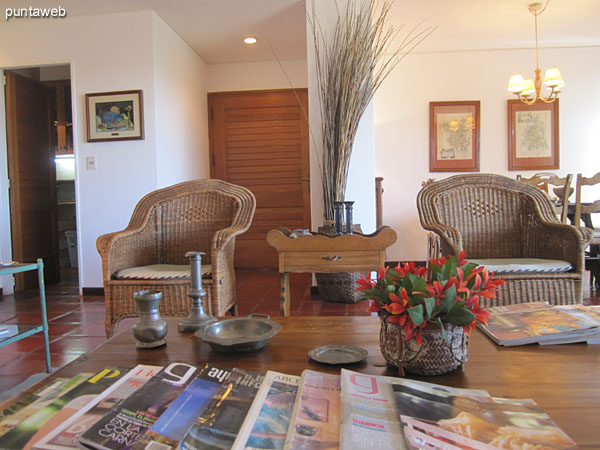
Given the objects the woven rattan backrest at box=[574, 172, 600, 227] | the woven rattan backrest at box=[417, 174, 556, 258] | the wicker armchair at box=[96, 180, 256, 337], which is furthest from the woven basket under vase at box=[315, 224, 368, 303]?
the woven rattan backrest at box=[574, 172, 600, 227]

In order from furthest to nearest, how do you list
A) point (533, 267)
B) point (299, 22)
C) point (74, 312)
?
point (299, 22)
point (74, 312)
point (533, 267)

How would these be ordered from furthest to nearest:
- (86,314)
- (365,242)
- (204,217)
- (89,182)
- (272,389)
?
(89,182) → (86,314) → (204,217) → (365,242) → (272,389)

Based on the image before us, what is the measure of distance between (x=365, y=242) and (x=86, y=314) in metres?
2.19

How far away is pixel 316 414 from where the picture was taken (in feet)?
2.33

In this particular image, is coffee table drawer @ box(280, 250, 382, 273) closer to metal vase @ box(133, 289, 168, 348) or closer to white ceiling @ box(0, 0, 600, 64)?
metal vase @ box(133, 289, 168, 348)

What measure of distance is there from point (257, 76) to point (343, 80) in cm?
221

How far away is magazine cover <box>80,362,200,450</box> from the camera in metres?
0.63

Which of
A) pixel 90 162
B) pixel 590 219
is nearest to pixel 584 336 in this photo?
pixel 590 219

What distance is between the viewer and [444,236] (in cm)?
215

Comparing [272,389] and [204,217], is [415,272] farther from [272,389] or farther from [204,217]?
[204,217]

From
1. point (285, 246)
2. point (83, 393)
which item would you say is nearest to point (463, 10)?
point (285, 246)

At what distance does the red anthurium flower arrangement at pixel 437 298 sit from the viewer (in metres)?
0.82

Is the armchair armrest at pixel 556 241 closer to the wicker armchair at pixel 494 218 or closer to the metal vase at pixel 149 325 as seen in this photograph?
the wicker armchair at pixel 494 218

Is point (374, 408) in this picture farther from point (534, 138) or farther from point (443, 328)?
point (534, 138)
